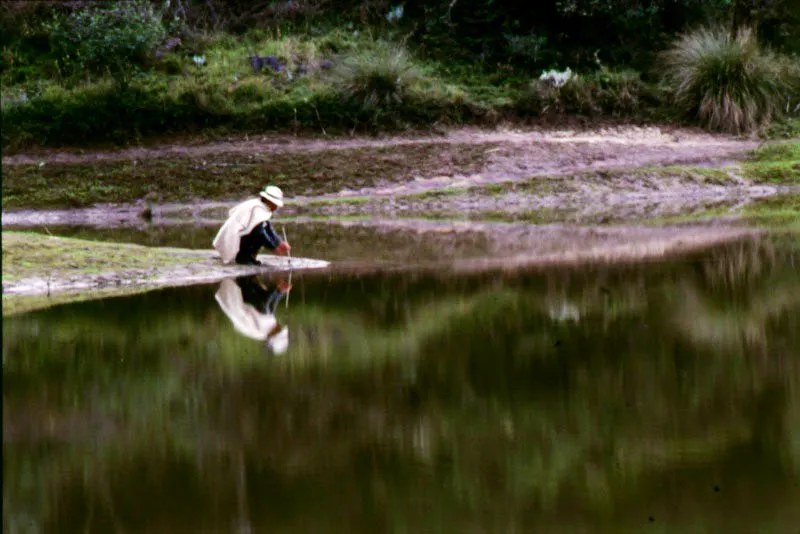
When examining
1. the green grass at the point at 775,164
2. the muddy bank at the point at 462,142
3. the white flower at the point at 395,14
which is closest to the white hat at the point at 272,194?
the muddy bank at the point at 462,142

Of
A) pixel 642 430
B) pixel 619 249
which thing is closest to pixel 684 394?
pixel 642 430

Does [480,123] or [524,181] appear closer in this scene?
[524,181]

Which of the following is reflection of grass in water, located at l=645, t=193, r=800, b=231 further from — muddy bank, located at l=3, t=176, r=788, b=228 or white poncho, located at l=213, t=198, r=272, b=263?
white poncho, located at l=213, t=198, r=272, b=263

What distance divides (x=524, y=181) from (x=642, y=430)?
660 inches

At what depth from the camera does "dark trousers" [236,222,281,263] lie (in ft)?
48.5

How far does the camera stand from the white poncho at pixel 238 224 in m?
14.7

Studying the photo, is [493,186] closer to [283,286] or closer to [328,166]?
[328,166]

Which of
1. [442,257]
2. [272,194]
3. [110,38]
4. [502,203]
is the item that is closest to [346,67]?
[110,38]

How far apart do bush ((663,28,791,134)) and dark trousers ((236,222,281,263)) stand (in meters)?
14.1

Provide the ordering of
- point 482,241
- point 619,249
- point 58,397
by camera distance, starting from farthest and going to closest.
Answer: point 482,241
point 619,249
point 58,397

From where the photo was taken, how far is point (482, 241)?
17438 mm

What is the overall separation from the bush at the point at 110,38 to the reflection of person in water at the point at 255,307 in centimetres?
1403

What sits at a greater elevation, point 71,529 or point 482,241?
point 71,529

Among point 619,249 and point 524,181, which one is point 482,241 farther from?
point 524,181
